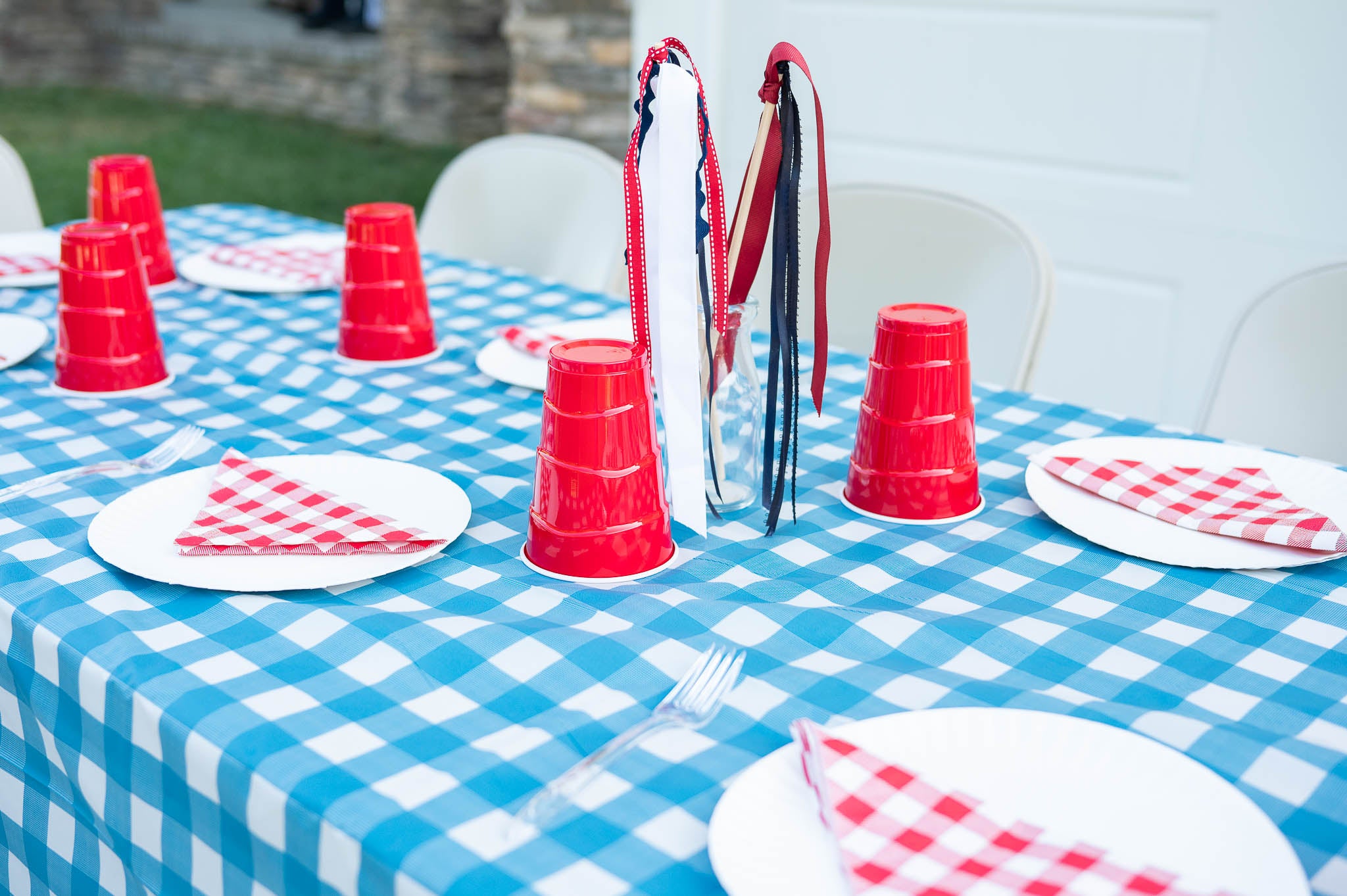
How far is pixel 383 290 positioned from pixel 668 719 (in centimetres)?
68

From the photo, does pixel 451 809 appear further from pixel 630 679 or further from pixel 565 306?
pixel 565 306

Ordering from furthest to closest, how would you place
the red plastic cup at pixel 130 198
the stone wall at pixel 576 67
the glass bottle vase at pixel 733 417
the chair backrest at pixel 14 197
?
the stone wall at pixel 576 67
the chair backrest at pixel 14 197
the red plastic cup at pixel 130 198
the glass bottle vase at pixel 733 417

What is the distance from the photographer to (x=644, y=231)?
2.40 feet

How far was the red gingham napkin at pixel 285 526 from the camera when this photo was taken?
741 millimetres

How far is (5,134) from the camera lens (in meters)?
6.05

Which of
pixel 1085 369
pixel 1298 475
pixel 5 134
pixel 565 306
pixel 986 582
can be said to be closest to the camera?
pixel 986 582

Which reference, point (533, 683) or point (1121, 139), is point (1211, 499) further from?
point (1121, 139)

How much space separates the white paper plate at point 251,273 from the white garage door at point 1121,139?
1.13m

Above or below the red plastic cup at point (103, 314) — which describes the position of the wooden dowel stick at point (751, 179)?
above

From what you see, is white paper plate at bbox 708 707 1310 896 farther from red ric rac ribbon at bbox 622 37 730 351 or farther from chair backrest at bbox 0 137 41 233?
chair backrest at bbox 0 137 41 233

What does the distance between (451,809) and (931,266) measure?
1.06 m

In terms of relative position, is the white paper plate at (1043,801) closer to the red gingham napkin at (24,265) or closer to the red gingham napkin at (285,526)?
the red gingham napkin at (285,526)

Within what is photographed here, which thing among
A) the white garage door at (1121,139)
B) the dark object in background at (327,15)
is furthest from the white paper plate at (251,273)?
the dark object in background at (327,15)

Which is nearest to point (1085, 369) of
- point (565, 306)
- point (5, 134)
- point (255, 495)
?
point (565, 306)
